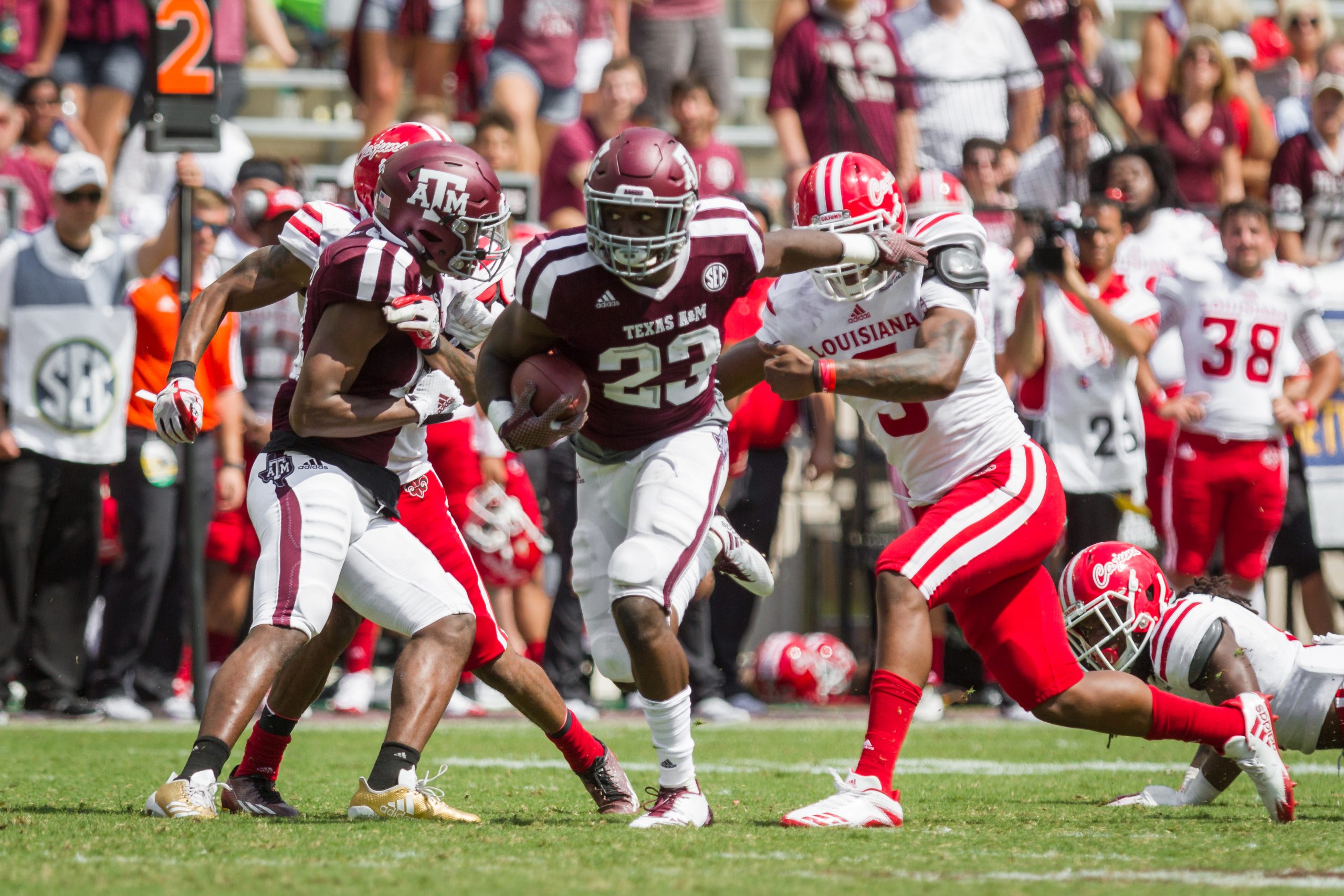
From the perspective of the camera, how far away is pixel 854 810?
4191 mm

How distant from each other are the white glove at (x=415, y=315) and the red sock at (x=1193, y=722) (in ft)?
6.99

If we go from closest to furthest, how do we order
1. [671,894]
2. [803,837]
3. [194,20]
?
[671,894] < [803,837] < [194,20]

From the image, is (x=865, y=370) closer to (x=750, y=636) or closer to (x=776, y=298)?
(x=776, y=298)

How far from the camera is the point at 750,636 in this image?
9.70 metres

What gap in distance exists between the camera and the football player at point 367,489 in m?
4.16

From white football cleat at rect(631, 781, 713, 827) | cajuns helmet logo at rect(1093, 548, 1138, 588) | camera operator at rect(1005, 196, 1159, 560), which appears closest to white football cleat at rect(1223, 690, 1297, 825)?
cajuns helmet logo at rect(1093, 548, 1138, 588)

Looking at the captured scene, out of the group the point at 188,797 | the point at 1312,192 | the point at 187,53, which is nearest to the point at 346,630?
the point at 188,797

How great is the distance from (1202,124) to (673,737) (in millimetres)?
7286

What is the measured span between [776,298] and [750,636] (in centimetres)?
511

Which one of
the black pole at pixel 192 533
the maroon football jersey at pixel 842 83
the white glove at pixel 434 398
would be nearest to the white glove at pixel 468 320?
the white glove at pixel 434 398

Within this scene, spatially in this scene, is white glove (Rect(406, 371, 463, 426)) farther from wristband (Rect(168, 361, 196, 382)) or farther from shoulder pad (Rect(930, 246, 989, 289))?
shoulder pad (Rect(930, 246, 989, 289))

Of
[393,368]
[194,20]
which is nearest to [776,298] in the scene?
[393,368]

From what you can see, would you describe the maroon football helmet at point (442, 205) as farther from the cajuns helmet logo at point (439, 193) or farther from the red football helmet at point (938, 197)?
the red football helmet at point (938, 197)

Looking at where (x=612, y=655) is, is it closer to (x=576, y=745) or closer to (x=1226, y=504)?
(x=576, y=745)
